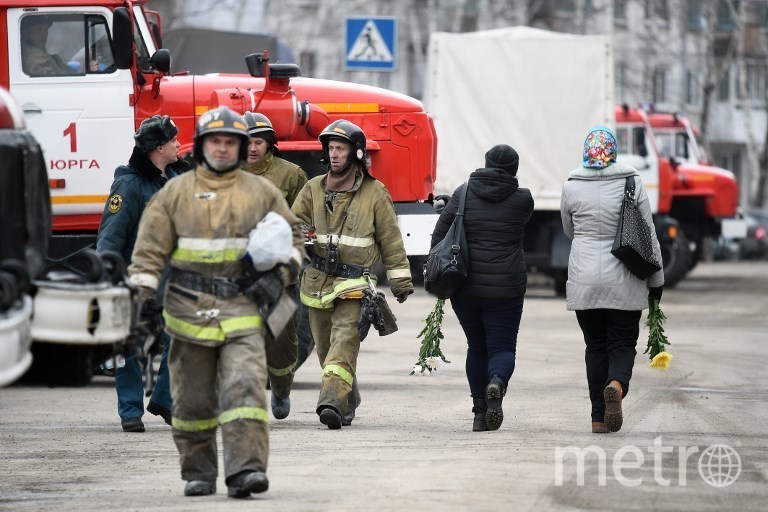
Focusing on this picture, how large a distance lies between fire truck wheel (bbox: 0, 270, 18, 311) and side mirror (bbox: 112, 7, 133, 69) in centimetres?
739

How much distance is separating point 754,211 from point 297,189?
127 feet

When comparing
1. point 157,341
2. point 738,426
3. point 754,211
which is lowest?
point 754,211

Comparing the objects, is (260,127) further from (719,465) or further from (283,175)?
(719,465)

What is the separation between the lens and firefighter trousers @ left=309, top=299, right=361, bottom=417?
10.6 metres

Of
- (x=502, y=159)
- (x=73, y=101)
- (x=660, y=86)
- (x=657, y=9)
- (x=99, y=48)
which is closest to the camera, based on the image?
(x=502, y=159)

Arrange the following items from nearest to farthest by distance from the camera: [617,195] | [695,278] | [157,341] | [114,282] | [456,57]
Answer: [114,282]
[157,341]
[617,195]
[456,57]
[695,278]

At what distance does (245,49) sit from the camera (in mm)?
23672

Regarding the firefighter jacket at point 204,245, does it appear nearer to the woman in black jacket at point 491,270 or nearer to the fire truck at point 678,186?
the woman in black jacket at point 491,270

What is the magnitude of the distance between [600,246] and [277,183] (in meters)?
2.23

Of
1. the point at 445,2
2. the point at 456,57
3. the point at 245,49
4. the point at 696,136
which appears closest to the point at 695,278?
the point at 696,136

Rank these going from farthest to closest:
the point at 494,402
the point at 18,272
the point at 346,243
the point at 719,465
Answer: the point at 346,243 < the point at 494,402 < the point at 719,465 < the point at 18,272

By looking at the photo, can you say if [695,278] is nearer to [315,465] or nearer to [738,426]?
[738,426]

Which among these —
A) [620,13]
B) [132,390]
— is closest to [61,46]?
[132,390]

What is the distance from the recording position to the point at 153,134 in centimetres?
1042
